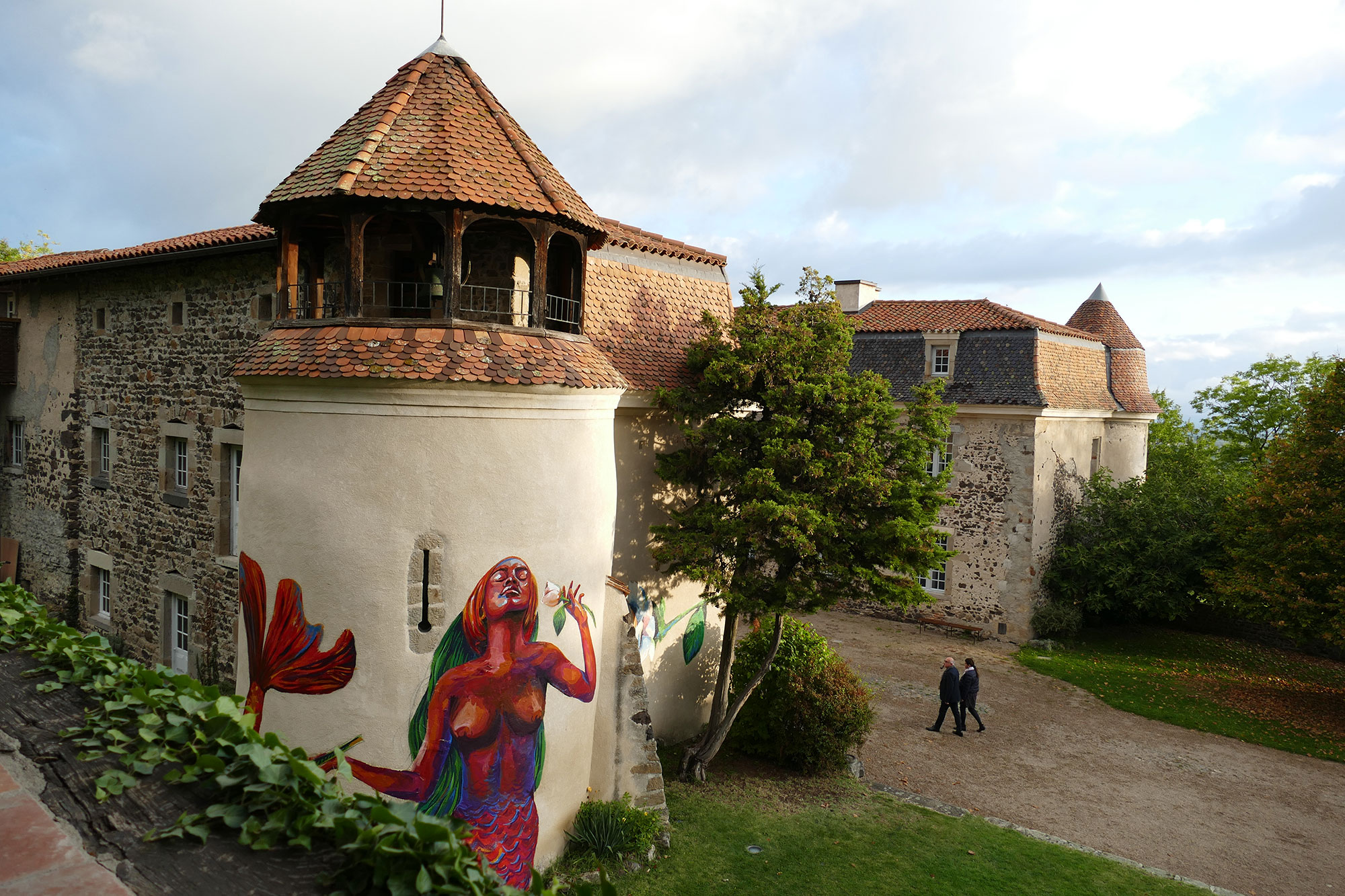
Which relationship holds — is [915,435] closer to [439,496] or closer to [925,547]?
[925,547]

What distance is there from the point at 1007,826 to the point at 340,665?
9808mm

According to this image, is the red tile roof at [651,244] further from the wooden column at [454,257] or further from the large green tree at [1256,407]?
the large green tree at [1256,407]

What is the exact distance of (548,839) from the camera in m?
9.83

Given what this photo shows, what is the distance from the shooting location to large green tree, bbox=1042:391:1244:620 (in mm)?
22703

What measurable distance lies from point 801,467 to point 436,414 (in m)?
5.39

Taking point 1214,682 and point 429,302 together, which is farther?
point 1214,682

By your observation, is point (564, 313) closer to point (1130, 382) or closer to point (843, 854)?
point (843, 854)

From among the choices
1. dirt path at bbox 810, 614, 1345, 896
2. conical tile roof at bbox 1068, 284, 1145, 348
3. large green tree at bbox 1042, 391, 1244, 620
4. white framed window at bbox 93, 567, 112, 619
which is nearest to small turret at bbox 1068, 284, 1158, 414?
conical tile roof at bbox 1068, 284, 1145, 348

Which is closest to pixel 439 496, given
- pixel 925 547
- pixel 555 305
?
pixel 555 305

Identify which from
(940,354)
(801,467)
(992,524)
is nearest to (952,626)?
(992,524)

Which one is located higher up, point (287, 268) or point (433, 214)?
point (433, 214)

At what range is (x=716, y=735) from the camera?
13.2 metres

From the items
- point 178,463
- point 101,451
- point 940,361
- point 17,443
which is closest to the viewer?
point 178,463

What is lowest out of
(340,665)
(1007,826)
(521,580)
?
(1007,826)
